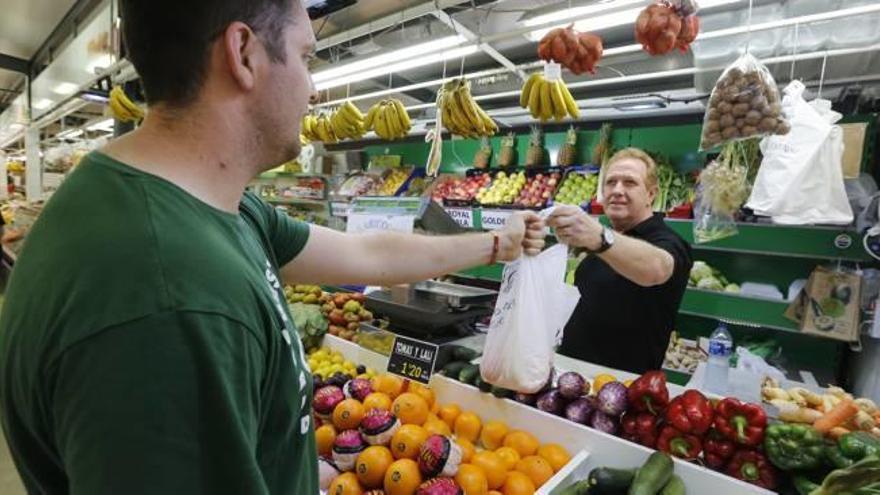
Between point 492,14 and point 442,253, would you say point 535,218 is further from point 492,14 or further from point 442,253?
point 492,14

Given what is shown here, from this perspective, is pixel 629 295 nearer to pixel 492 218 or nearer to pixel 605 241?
pixel 605 241

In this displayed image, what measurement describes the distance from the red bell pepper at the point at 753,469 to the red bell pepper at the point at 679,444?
9 cm

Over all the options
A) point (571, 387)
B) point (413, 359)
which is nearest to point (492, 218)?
point (413, 359)

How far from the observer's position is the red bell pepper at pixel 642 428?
1344 mm

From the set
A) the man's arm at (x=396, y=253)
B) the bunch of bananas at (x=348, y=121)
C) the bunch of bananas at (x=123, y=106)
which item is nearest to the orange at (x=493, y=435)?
the man's arm at (x=396, y=253)

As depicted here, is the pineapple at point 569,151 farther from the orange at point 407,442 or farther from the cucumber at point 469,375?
the orange at point 407,442

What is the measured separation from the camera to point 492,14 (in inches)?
146

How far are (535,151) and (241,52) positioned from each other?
14.0 ft

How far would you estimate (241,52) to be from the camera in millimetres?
642

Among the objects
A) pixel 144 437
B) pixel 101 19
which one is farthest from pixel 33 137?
pixel 144 437

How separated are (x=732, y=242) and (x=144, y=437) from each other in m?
3.92

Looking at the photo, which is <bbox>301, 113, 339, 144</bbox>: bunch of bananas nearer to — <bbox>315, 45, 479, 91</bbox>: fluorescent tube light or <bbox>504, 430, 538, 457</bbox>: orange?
<bbox>315, 45, 479, 91</bbox>: fluorescent tube light

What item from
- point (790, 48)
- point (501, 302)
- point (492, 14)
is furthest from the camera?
point (492, 14)

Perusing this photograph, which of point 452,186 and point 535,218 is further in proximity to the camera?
point 452,186
